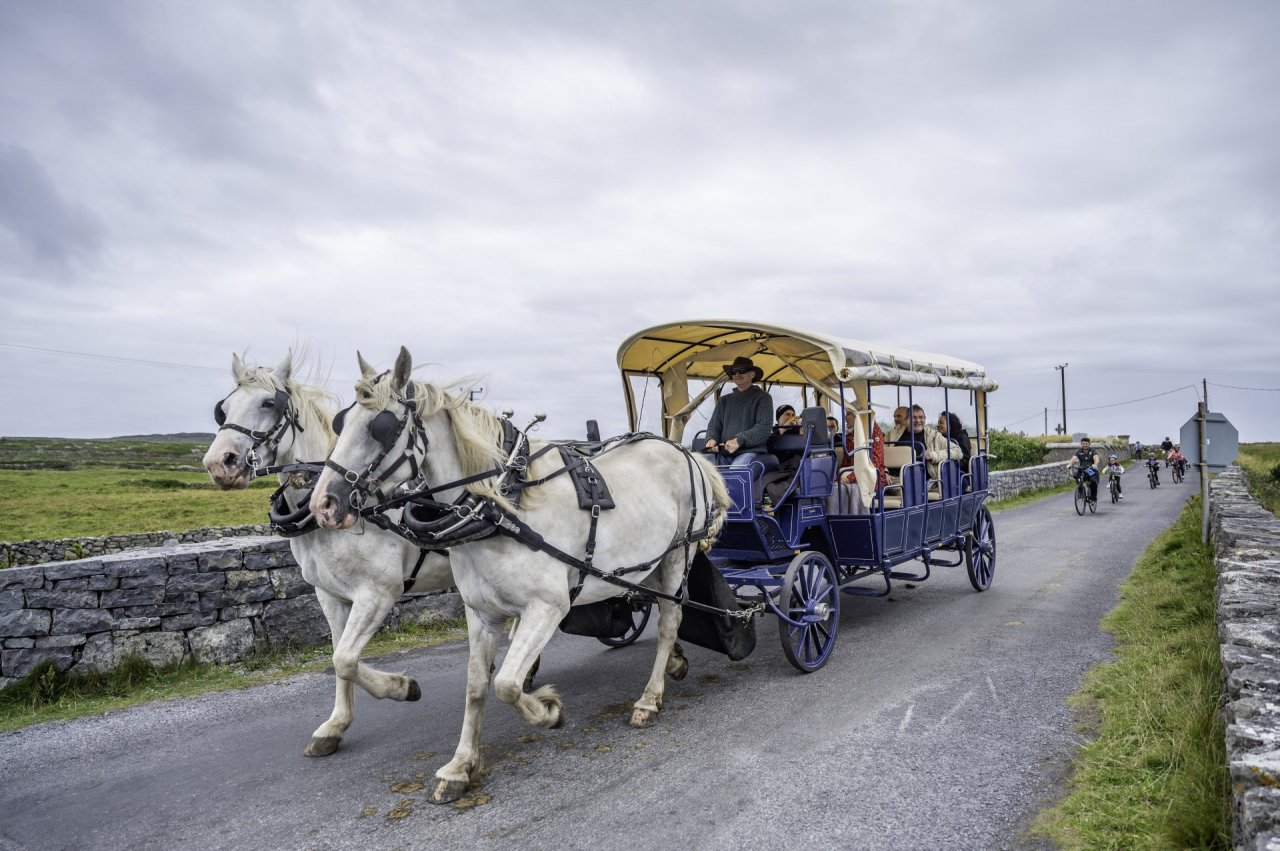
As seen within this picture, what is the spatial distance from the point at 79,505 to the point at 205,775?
28.8 metres

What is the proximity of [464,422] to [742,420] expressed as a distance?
3.38 metres

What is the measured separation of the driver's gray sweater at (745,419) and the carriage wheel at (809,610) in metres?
1.07

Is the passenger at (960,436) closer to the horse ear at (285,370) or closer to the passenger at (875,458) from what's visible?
the passenger at (875,458)

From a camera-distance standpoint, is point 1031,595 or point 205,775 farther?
point 1031,595

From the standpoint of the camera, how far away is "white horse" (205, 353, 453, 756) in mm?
4582

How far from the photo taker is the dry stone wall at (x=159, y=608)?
579 centimetres

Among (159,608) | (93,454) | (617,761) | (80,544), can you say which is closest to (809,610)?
(617,761)

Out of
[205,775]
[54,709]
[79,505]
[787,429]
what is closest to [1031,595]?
[787,429]

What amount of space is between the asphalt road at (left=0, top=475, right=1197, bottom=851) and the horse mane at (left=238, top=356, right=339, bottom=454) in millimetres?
1897

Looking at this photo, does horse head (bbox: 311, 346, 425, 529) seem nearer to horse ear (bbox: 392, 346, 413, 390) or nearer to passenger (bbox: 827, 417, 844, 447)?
horse ear (bbox: 392, 346, 413, 390)

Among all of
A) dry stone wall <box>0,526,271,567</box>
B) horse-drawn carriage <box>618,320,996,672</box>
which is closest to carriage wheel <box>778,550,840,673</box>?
horse-drawn carriage <box>618,320,996,672</box>

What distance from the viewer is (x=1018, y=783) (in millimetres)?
3932

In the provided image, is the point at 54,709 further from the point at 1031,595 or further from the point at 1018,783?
the point at 1031,595

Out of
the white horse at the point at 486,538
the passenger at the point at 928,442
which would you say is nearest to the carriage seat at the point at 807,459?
the passenger at the point at 928,442
